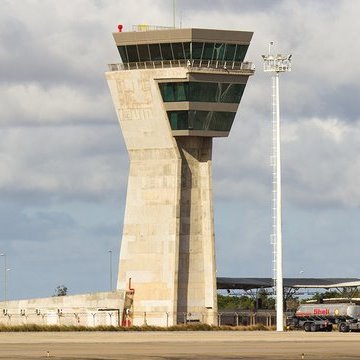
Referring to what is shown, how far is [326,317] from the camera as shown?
141875 mm

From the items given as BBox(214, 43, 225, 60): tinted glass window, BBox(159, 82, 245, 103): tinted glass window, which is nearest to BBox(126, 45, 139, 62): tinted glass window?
BBox(159, 82, 245, 103): tinted glass window

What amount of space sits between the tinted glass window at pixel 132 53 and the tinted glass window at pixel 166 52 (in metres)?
3.16

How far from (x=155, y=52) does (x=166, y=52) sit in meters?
1.27

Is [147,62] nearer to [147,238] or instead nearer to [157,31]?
[157,31]

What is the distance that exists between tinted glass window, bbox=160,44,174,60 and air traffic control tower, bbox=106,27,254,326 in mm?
109

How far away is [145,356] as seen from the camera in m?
77.2

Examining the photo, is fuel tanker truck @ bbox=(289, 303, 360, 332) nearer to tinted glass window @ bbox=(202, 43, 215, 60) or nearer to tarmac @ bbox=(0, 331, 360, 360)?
tinted glass window @ bbox=(202, 43, 215, 60)

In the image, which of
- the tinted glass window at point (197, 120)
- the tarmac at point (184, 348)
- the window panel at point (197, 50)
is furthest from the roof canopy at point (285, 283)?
the tarmac at point (184, 348)

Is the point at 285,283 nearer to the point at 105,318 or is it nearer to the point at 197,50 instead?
the point at 105,318

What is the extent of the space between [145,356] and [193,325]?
67562mm

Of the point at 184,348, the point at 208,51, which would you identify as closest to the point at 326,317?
the point at 208,51

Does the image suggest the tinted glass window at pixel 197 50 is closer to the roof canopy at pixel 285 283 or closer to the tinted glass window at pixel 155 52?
the tinted glass window at pixel 155 52

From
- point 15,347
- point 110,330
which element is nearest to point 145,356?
point 15,347

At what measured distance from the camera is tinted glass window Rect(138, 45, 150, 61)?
147 metres
